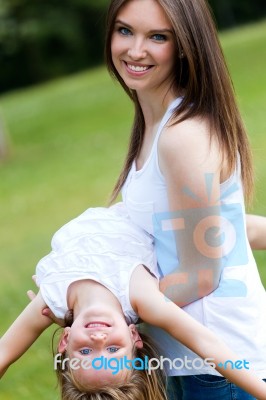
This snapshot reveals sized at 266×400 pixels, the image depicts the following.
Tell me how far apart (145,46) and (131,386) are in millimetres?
1105

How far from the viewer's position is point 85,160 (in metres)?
14.4

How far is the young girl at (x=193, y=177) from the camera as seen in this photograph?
2896 mm

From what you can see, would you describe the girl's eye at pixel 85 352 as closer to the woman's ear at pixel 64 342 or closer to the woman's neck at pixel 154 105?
the woman's ear at pixel 64 342

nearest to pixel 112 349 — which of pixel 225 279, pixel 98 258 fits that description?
pixel 98 258

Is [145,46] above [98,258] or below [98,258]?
Result: above

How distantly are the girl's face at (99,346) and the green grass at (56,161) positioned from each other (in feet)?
5.76

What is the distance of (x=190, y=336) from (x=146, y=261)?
32 cm

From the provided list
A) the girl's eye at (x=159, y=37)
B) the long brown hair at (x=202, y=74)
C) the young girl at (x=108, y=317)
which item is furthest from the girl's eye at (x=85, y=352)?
the girl's eye at (x=159, y=37)

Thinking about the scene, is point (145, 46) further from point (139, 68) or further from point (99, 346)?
point (99, 346)

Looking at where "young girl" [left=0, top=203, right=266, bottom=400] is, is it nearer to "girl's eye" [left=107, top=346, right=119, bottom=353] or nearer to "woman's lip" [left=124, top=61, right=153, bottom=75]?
"girl's eye" [left=107, top=346, right=119, bottom=353]

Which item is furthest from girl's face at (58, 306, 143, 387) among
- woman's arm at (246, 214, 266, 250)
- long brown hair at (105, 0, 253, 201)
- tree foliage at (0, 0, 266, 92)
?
tree foliage at (0, 0, 266, 92)

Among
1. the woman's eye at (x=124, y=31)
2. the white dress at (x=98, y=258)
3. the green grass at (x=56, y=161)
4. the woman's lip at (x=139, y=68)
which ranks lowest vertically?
the green grass at (x=56, y=161)

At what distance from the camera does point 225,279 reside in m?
3.03

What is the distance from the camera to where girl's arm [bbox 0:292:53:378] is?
3.13m
